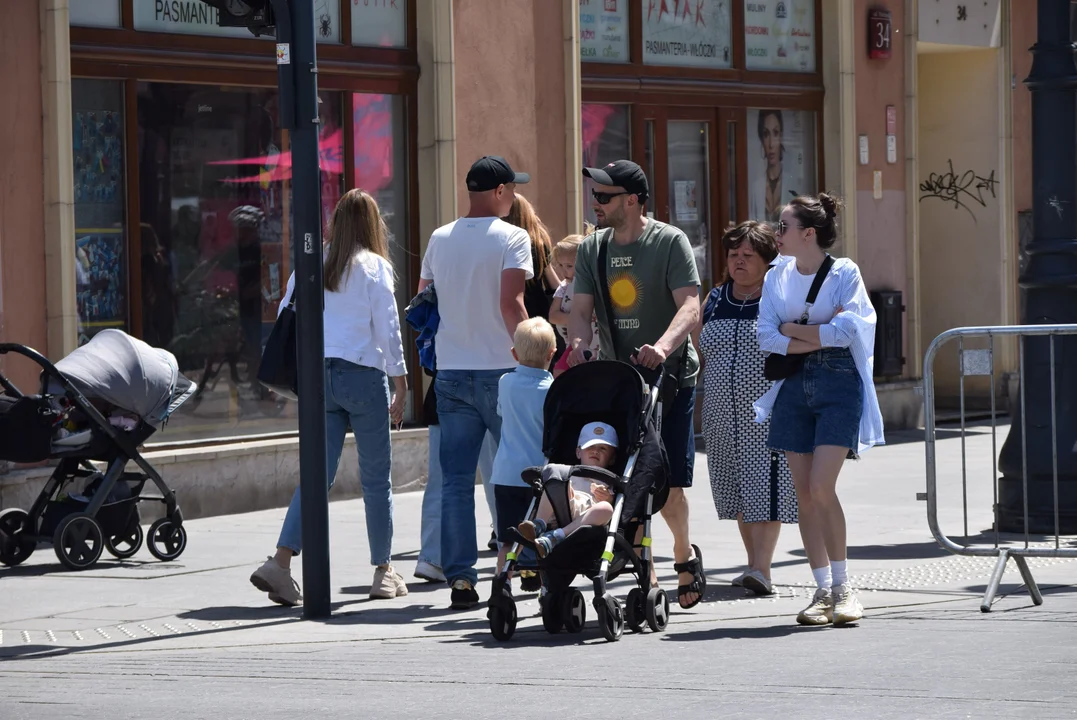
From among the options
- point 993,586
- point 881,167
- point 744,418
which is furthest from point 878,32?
point 993,586

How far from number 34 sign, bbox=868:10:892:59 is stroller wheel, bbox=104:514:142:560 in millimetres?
9405

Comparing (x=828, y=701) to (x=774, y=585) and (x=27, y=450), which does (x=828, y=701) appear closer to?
(x=774, y=585)

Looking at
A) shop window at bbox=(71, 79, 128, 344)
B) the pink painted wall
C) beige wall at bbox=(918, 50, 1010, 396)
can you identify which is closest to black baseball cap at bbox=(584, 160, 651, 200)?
shop window at bbox=(71, 79, 128, 344)

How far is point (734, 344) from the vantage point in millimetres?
8828

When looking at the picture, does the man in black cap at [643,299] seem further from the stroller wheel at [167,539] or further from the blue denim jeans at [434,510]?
the stroller wheel at [167,539]

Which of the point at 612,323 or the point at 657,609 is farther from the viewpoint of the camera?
the point at 612,323

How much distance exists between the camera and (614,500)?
7.70 metres

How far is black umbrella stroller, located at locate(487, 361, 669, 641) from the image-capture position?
24.5 ft

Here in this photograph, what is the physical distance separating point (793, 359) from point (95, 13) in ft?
18.5

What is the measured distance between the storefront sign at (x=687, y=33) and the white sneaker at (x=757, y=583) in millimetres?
7644

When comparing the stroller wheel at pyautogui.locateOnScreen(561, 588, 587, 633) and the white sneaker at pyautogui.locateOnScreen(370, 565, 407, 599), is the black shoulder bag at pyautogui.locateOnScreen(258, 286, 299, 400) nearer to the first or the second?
the white sneaker at pyautogui.locateOnScreen(370, 565, 407, 599)

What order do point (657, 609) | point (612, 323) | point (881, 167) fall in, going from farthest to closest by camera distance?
point (881, 167) → point (612, 323) → point (657, 609)

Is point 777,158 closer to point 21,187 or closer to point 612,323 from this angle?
point 21,187

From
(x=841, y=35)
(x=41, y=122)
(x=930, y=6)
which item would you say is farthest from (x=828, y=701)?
(x=930, y=6)
